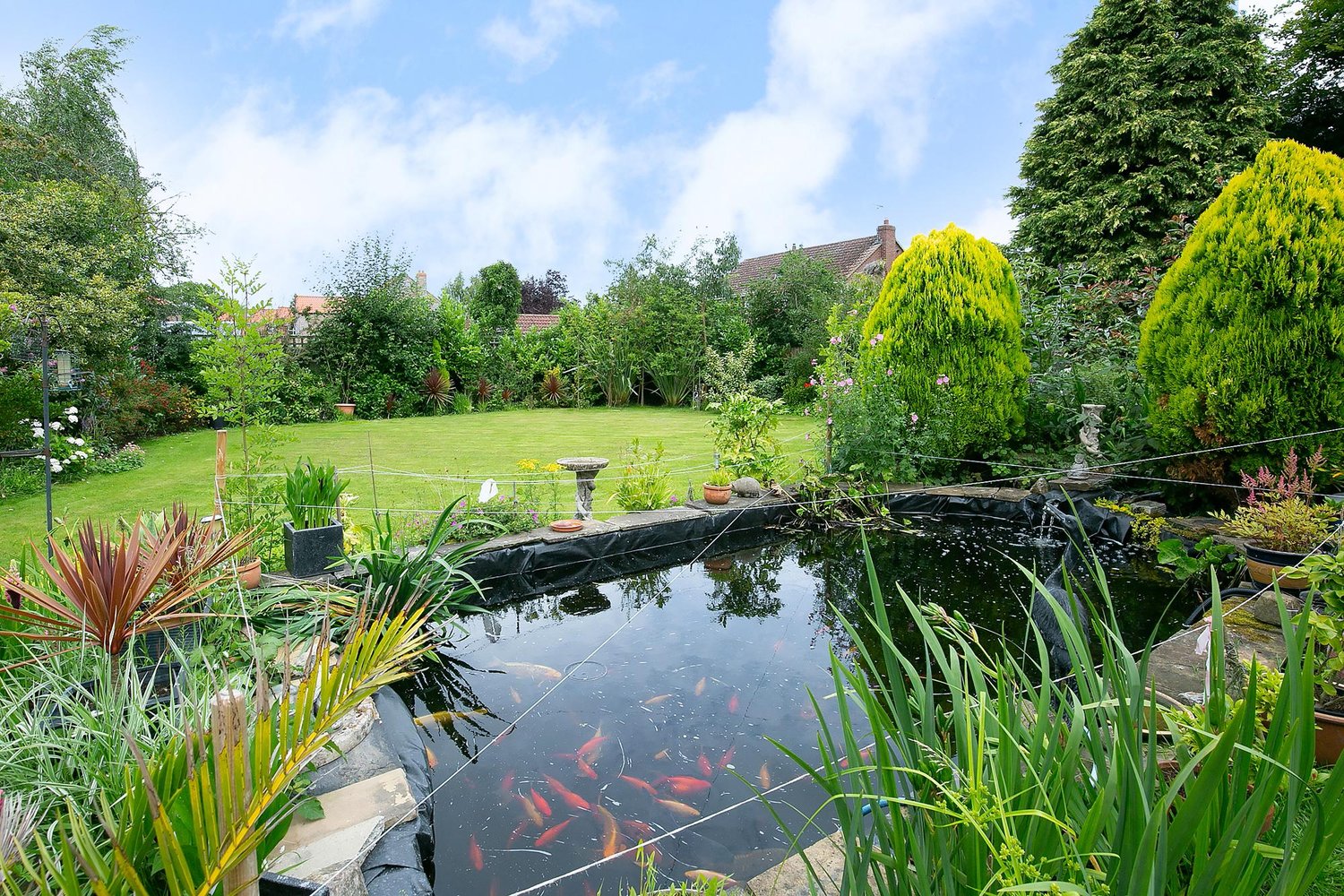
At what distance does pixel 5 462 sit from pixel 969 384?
394 inches

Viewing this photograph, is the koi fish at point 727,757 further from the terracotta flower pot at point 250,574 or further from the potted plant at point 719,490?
the potted plant at point 719,490

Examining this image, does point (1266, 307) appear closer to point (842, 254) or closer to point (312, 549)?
point (312, 549)

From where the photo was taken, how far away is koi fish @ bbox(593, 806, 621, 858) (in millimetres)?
2213

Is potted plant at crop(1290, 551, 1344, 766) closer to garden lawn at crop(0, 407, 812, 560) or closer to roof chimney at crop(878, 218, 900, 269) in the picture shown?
garden lawn at crop(0, 407, 812, 560)

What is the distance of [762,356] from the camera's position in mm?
15352

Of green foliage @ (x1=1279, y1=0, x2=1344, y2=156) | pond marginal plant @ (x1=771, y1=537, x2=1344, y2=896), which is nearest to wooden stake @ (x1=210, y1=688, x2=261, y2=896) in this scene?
pond marginal plant @ (x1=771, y1=537, x2=1344, y2=896)

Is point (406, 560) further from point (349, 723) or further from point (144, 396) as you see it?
point (144, 396)

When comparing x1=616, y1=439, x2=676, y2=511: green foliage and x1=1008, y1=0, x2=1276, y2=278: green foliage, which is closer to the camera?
x1=616, y1=439, x2=676, y2=511: green foliage

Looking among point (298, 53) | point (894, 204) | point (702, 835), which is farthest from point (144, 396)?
point (894, 204)

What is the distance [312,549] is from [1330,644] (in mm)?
4169

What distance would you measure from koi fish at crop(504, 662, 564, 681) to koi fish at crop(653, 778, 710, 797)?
969mm

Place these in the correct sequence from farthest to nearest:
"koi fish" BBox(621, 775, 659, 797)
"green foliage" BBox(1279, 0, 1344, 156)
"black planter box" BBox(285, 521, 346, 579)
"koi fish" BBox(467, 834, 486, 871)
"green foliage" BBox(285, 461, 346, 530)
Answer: "green foliage" BBox(1279, 0, 1344, 156) → "green foliage" BBox(285, 461, 346, 530) → "black planter box" BBox(285, 521, 346, 579) → "koi fish" BBox(621, 775, 659, 797) → "koi fish" BBox(467, 834, 486, 871)

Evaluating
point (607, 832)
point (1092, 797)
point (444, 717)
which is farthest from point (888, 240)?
point (1092, 797)

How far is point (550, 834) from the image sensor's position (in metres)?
2.28
